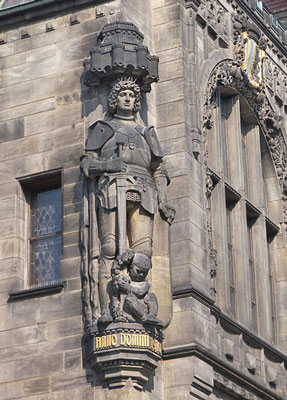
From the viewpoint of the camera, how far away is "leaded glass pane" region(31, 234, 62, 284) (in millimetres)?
26844

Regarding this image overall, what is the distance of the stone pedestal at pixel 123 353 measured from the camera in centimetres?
2430

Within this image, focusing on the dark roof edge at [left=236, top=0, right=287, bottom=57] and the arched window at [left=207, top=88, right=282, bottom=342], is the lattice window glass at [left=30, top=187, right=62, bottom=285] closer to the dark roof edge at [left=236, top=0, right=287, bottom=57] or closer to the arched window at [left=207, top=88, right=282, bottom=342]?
→ the arched window at [left=207, top=88, right=282, bottom=342]

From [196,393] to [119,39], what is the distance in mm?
6848

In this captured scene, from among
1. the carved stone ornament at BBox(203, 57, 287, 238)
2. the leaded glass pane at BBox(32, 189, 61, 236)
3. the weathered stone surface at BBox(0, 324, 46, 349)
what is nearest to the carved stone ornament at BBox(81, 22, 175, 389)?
the weathered stone surface at BBox(0, 324, 46, 349)

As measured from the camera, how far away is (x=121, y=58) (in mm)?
26344

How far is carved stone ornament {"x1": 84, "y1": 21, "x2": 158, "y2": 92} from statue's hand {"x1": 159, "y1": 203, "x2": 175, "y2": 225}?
98.8 inches

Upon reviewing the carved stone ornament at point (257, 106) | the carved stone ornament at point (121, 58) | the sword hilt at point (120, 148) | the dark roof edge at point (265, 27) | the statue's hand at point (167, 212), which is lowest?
the statue's hand at point (167, 212)

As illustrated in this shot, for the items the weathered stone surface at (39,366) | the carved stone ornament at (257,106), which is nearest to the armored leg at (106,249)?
the weathered stone surface at (39,366)

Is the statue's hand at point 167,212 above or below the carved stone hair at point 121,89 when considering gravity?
below

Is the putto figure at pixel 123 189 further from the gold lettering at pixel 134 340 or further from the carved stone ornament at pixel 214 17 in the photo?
the carved stone ornament at pixel 214 17

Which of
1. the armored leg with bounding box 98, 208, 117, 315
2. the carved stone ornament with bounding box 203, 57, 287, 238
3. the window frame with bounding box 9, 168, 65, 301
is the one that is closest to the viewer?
the armored leg with bounding box 98, 208, 117, 315

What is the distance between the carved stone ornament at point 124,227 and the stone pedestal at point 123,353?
17mm

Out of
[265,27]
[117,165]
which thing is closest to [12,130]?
[117,165]

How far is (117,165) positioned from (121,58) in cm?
229
